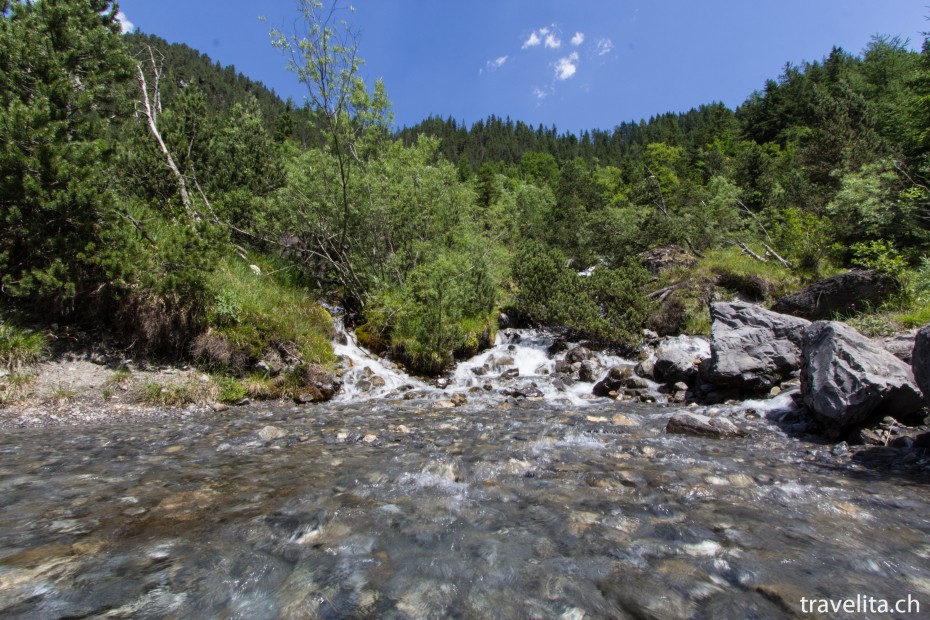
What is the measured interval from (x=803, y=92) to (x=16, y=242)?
72709 mm

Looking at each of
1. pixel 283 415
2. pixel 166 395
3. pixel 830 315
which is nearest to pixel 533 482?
pixel 283 415

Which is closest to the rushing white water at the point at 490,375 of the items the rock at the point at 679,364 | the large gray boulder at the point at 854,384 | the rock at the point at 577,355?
the rock at the point at 577,355

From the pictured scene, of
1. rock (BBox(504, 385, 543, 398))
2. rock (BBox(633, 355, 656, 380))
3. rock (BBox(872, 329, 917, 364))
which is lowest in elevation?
rock (BBox(504, 385, 543, 398))

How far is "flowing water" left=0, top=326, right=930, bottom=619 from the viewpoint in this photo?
101 inches

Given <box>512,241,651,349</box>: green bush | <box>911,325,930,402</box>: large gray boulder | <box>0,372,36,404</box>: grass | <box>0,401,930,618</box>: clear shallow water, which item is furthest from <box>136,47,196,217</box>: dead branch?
<box>911,325,930,402</box>: large gray boulder

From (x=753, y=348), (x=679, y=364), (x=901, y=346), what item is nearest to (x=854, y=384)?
(x=901, y=346)

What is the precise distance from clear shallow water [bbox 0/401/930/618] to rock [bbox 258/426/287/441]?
0.40 metres

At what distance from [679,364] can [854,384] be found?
184 inches

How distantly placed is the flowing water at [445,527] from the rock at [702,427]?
0.32 m

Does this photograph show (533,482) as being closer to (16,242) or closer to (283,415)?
(283,415)

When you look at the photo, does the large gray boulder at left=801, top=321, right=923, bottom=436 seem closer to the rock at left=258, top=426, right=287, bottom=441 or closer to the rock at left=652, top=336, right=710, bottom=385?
the rock at left=652, top=336, right=710, bottom=385

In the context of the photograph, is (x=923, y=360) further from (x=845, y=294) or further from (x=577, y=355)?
(x=577, y=355)

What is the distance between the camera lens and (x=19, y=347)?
7793mm

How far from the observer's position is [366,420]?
7.92 meters
